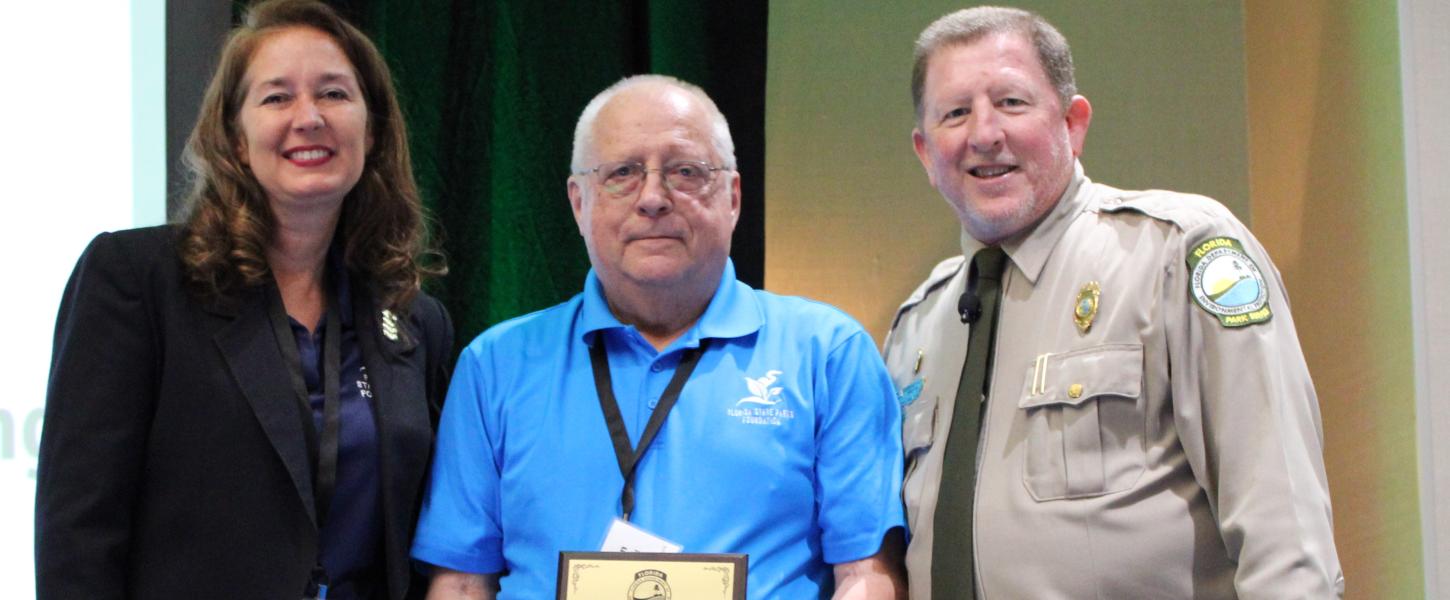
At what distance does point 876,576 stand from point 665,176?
763 millimetres

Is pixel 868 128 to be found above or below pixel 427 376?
above

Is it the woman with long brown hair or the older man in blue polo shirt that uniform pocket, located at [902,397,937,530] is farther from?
the woman with long brown hair

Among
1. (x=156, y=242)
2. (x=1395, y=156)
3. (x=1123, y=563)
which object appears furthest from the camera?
(x=1395, y=156)

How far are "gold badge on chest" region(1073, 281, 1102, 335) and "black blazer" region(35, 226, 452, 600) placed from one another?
4.15 feet

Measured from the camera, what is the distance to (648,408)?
2297 mm

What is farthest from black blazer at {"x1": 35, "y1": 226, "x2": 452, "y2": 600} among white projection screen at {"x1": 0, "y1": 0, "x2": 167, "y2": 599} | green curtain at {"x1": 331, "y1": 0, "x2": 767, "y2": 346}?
green curtain at {"x1": 331, "y1": 0, "x2": 767, "y2": 346}

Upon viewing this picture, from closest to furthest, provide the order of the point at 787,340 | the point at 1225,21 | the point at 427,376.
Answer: the point at 787,340, the point at 427,376, the point at 1225,21

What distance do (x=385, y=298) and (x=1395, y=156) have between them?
2.02 metres

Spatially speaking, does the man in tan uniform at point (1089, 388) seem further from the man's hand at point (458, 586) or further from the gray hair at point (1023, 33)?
the man's hand at point (458, 586)

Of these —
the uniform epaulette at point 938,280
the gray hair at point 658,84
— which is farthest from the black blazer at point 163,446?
the uniform epaulette at point 938,280

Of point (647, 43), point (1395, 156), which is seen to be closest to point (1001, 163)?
point (1395, 156)

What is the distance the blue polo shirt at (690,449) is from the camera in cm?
222

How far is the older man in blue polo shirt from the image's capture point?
87.4 inches

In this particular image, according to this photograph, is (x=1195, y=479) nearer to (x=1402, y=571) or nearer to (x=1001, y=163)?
(x=1001, y=163)
